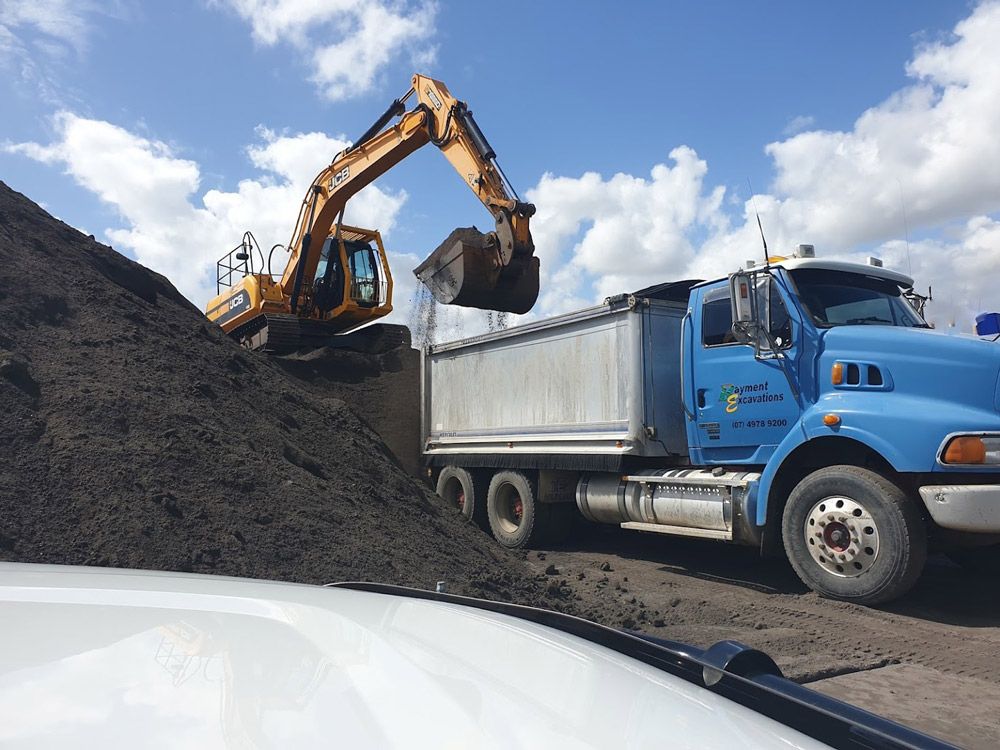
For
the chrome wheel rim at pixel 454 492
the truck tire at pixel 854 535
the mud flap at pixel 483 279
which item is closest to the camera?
the truck tire at pixel 854 535

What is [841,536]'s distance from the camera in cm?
591

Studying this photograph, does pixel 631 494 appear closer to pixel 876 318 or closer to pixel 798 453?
pixel 798 453

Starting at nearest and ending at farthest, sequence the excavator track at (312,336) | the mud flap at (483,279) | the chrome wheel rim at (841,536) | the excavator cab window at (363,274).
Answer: the chrome wheel rim at (841,536) < the mud flap at (483,279) < the excavator track at (312,336) < the excavator cab window at (363,274)

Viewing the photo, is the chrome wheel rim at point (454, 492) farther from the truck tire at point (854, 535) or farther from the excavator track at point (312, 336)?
the truck tire at point (854, 535)

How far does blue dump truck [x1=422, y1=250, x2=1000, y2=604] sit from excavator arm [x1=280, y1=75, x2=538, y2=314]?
2.46 ft

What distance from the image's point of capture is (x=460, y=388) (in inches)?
422

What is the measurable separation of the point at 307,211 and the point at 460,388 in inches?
211

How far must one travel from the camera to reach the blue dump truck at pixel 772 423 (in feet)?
18.1

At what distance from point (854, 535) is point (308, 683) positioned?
5487 mm

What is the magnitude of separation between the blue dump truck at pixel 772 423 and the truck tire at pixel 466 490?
584mm

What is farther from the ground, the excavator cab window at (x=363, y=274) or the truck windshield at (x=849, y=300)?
the excavator cab window at (x=363, y=274)

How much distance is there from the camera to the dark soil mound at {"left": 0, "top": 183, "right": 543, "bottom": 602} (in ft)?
14.8

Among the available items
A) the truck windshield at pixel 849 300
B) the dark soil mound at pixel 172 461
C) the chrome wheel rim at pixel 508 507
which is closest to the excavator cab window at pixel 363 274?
the chrome wheel rim at pixel 508 507

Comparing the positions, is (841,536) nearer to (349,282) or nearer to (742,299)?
(742,299)
